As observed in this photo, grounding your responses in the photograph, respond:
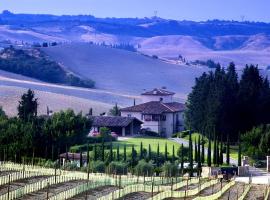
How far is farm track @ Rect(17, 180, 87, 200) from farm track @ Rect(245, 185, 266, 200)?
7.61 metres

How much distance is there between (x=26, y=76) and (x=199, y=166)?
84.1 meters

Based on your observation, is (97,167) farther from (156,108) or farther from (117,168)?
(156,108)

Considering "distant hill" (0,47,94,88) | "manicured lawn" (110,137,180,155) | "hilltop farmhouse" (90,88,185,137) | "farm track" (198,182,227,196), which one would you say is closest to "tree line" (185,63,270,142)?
"manicured lawn" (110,137,180,155)

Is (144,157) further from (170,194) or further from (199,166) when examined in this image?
(170,194)

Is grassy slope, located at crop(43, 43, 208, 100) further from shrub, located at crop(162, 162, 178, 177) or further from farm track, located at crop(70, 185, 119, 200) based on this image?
farm track, located at crop(70, 185, 119, 200)

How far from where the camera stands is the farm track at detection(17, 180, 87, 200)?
33.1m

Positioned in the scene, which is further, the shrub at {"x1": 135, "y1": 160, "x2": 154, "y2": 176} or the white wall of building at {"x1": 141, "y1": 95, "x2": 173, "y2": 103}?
the white wall of building at {"x1": 141, "y1": 95, "x2": 173, "y2": 103}

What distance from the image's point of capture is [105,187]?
37812 millimetres

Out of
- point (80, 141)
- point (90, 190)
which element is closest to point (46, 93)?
point (80, 141)

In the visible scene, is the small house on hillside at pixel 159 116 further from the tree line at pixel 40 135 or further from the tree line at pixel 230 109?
the tree line at pixel 40 135

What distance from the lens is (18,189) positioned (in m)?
34.1

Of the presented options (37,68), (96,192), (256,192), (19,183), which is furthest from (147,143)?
(37,68)

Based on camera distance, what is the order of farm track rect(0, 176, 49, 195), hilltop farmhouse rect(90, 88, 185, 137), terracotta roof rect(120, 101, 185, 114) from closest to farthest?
farm track rect(0, 176, 49, 195) → hilltop farmhouse rect(90, 88, 185, 137) → terracotta roof rect(120, 101, 185, 114)

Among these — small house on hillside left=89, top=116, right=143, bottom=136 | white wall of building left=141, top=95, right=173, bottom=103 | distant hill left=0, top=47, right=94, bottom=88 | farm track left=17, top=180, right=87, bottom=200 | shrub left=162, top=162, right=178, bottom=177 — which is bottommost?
farm track left=17, top=180, right=87, bottom=200
